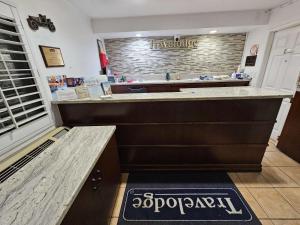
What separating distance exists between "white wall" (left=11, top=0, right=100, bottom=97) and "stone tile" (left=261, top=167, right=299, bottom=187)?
285 cm

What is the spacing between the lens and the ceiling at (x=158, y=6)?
240cm

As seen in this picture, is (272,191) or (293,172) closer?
(272,191)

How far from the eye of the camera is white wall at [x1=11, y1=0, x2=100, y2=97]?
4.76ft

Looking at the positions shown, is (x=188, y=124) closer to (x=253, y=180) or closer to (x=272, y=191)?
(x=253, y=180)

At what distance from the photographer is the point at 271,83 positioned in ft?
8.97

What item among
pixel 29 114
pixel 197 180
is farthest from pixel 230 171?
pixel 29 114

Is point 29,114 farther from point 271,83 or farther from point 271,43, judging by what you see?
point 271,43

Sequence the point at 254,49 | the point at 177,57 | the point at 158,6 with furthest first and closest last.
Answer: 1. the point at 177,57
2. the point at 254,49
3. the point at 158,6

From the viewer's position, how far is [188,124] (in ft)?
5.41

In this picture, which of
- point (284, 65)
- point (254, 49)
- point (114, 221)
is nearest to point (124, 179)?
point (114, 221)

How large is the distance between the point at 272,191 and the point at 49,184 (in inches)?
85.0

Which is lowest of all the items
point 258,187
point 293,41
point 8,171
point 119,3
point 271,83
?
point 258,187

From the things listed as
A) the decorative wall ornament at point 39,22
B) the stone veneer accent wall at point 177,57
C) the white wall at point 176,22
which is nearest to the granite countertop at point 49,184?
the decorative wall ornament at point 39,22

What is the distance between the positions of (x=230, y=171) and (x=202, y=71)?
3059mm
